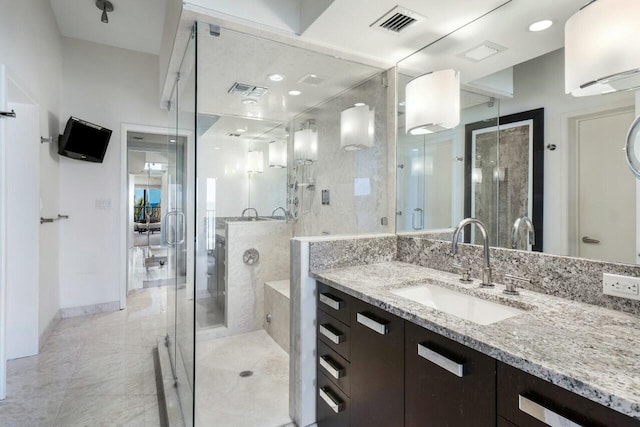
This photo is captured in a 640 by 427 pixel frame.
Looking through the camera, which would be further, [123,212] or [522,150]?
[123,212]

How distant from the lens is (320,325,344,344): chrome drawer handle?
61.1 inches

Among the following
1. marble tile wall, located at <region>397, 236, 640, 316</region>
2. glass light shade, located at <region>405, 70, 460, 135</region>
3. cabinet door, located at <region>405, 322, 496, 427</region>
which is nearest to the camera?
cabinet door, located at <region>405, 322, 496, 427</region>

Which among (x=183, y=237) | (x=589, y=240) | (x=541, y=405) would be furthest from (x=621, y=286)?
(x=183, y=237)

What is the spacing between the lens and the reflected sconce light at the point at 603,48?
3.42 feet

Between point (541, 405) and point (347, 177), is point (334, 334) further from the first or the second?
point (347, 177)

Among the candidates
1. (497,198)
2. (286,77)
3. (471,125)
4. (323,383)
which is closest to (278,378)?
(323,383)

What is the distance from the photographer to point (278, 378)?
225 cm

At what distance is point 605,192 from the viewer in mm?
1251

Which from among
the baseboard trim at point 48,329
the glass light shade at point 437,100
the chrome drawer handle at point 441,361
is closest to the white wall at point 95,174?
the baseboard trim at point 48,329

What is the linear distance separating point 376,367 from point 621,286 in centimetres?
91

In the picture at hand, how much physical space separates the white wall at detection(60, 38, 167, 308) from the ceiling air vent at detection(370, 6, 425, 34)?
3.19 meters

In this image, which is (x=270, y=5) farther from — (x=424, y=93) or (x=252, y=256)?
(x=252, y=256)

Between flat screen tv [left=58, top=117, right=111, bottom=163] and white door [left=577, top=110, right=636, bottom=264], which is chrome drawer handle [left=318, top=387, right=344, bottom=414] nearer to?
white door [left=577, top=110, right=636, bottom=264]

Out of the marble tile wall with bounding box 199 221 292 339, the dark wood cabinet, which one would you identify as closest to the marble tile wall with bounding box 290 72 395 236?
the marble tile wall with bounding box 199 221 292 339
